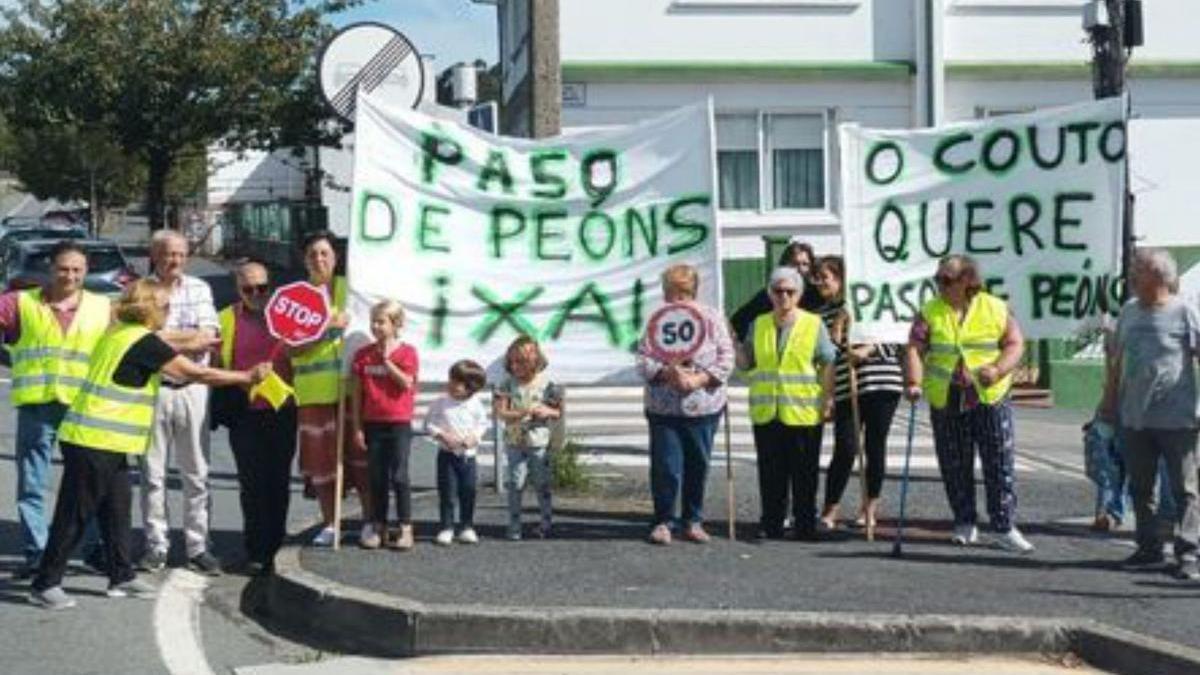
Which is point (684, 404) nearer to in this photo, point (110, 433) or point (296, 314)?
point (296, 314)

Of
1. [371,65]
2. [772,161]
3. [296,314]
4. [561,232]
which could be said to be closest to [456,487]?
[296,314]

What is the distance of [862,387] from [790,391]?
0.55 meters

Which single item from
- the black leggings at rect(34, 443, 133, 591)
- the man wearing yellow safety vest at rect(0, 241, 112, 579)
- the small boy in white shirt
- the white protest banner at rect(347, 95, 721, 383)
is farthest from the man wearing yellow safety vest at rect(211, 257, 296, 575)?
the white protest banner at rect(347, 95, 721, 383)

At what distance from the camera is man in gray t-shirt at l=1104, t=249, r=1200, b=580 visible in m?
8.92

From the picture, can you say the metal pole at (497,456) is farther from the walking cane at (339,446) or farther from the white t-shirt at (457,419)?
the walking cane at (339,446)

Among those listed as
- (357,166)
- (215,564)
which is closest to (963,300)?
(357,166)

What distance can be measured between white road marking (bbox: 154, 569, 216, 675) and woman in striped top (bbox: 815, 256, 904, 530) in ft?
12.2

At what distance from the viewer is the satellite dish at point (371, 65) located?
10.9 meters

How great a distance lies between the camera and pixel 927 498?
11.8m

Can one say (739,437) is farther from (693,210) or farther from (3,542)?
(3,542)

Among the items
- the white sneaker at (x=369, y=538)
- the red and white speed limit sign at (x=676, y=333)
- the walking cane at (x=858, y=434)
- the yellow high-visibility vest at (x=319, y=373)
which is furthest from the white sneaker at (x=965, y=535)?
the yellow high-visibility vest at (x=319, y=373)

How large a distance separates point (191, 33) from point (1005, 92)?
18.4 metres

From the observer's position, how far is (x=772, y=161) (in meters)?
23.3

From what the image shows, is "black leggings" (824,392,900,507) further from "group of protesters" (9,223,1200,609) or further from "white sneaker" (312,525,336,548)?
"white sneaker" (312,525,336,548)
